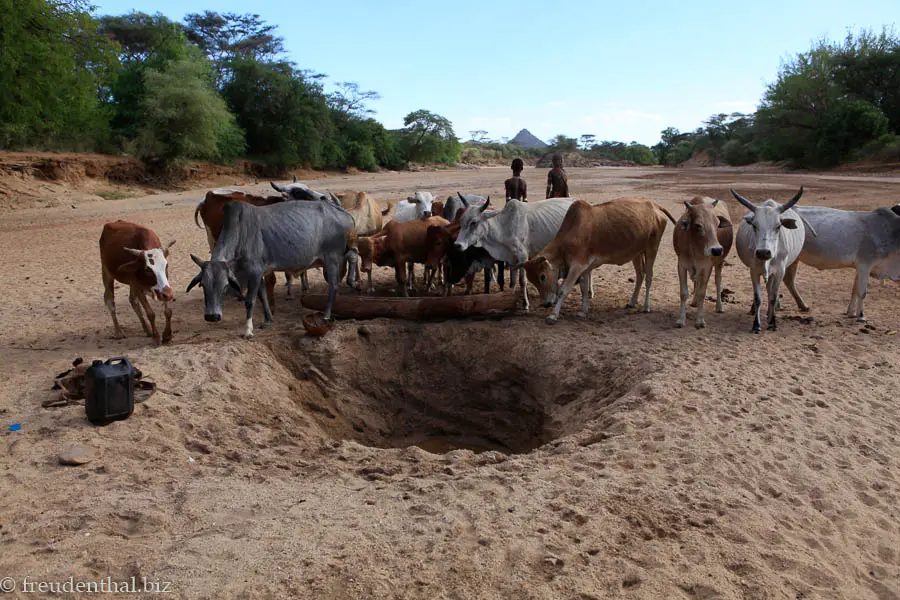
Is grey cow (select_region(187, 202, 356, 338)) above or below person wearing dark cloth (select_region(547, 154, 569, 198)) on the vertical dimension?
below

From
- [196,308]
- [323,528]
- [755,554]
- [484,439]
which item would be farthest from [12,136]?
[755,554]

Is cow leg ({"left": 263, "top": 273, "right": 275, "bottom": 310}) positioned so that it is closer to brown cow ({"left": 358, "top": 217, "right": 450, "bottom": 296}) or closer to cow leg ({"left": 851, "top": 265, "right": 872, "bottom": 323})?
brown cow ({"left": 358, "top": 217, "right": 450, "bottom": 296})

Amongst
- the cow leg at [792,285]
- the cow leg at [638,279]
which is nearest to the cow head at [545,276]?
the cow leg at [638,279]

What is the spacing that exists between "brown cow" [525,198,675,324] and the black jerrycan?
4.77 metres

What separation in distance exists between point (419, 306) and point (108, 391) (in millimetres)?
3787

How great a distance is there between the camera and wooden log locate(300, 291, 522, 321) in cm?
809

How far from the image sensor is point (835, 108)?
1388 inches

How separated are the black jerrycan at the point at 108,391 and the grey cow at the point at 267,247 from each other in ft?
5.63

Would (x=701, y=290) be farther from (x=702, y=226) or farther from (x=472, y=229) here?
(x=472, y=229)

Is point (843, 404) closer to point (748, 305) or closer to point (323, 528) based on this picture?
point (748, 305)

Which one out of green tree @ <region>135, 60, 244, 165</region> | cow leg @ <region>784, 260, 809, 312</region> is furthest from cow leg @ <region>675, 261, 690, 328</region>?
green tree @ <region>135, 60, 244, 165</region>

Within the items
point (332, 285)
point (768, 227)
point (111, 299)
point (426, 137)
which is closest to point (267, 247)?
point (332, 285)

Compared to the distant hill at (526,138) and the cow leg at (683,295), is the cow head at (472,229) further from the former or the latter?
the distant hill at (526,138)

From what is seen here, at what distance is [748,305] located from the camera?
9.12 metres
